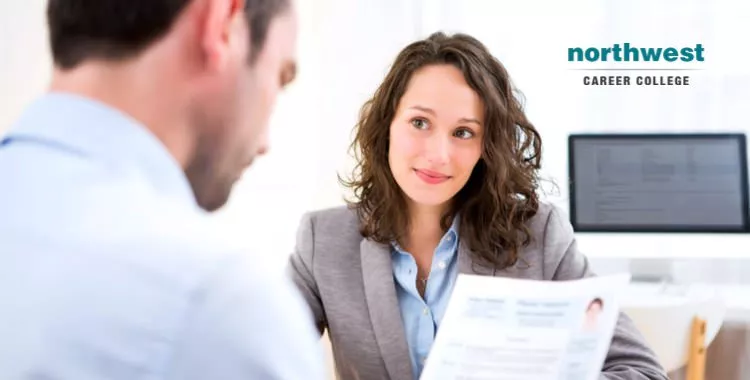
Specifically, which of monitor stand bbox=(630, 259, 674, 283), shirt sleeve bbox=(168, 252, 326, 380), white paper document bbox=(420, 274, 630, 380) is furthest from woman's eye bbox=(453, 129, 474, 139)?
monitor stand bbox=(630, 259, 674, 283)

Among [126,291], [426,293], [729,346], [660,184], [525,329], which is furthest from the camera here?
[660,184]

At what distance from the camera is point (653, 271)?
3258mm

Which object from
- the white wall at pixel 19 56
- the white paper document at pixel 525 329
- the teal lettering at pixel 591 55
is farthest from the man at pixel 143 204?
the teal lettering at pixel 591 55

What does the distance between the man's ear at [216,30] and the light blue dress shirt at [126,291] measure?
6 centimetres

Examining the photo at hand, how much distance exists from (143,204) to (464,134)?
121cm

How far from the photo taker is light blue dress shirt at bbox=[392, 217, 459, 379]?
5.24 ft

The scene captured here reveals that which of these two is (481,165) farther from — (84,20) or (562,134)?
(562,134)

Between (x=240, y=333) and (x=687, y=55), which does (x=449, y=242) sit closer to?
(x=240, y=333)

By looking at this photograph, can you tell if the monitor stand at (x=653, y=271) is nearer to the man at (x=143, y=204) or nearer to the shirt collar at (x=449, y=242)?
the shirt collar at (x=449, y=242)

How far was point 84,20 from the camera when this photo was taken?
0.49 m

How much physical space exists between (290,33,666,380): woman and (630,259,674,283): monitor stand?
1.68 m

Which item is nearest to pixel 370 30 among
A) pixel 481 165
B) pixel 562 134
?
pixel 562 134

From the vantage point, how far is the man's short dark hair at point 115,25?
466mm

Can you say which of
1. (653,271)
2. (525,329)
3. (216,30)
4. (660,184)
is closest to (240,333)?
(216,30)
